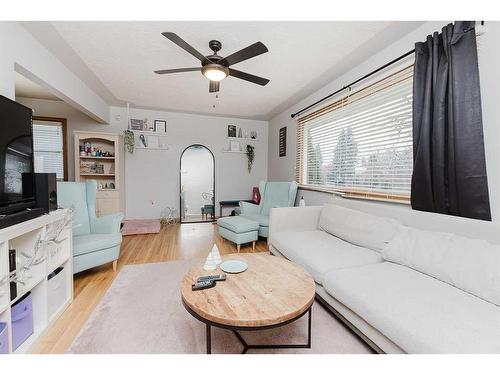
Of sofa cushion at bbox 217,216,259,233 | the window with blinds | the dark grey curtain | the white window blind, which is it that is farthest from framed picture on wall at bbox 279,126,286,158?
the white window blind

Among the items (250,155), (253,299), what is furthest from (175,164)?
(253,299)

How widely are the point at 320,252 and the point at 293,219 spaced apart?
0.78m

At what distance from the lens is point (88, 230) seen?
8.18 ft

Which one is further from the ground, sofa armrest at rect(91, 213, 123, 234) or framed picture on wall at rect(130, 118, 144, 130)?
framed picture on wall at rect(130, 118, 144, 130)

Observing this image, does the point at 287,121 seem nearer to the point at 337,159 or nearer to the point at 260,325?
the point at 337,159

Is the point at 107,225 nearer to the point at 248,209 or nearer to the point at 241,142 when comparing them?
the point at 248,209

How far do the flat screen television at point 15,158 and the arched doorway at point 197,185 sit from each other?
3142mm

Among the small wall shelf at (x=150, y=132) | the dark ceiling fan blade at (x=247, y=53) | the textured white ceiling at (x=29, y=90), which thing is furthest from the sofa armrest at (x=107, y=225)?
the small wall shelf at (x=150, y=132)

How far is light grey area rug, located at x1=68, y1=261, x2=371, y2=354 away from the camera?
1.31 meters

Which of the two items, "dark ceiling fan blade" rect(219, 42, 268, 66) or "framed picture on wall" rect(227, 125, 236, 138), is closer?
"dark ceiling fan blade" rect(219, 42, 268, 66)

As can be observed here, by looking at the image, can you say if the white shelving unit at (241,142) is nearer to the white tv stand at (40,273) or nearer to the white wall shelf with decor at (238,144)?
the white wall shelf with decor at (238,144)

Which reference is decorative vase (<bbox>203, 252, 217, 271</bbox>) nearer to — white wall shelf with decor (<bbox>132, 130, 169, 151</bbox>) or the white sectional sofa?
the white sectional sofa

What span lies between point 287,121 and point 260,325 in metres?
3.83

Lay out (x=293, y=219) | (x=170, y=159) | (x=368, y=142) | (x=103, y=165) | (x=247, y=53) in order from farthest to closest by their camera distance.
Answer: (x=170, y=159)
(x=103, y=165)
(x=293, y=219)
(x=368, y=142)
(x=247, y=53)
